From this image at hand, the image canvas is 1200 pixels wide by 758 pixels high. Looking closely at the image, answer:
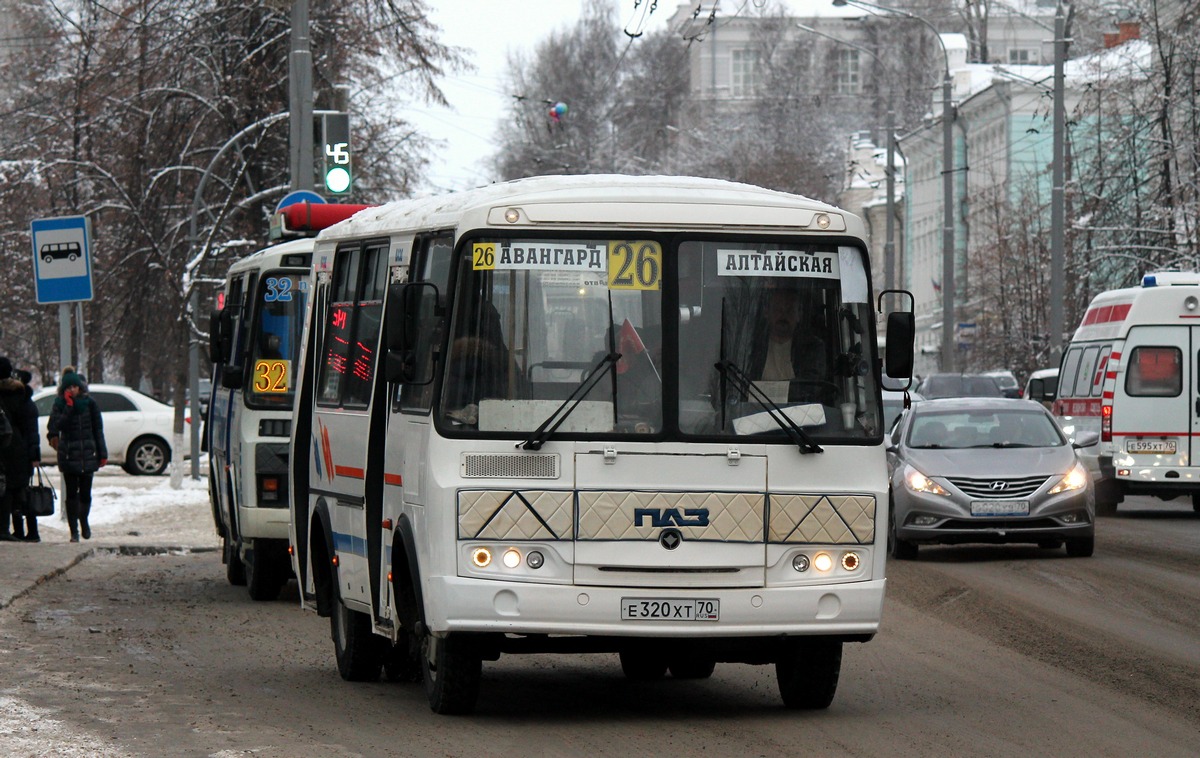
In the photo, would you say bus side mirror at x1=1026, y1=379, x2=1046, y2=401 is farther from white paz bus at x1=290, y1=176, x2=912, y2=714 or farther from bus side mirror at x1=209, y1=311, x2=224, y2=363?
white paz bus at x1=290, y1=176, x2=912, y2=714

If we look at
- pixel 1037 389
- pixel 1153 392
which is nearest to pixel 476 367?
pixel 1153 392

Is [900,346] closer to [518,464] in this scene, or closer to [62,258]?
[518,464]

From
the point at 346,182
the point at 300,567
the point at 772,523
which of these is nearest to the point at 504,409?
the point at 772,523

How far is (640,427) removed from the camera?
31.0ft

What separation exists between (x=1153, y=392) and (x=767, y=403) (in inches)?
674

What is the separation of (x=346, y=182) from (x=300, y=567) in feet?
31.6

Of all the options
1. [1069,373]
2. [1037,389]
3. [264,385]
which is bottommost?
[1037,389]

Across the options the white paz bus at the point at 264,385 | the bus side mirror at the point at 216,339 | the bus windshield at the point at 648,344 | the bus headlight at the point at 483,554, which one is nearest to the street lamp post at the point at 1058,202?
the white paz bus at the point at 264,385

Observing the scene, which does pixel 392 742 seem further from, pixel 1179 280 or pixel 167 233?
pixel 167 233

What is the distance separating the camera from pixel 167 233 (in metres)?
35.8

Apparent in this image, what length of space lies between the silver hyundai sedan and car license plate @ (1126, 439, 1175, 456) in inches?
223

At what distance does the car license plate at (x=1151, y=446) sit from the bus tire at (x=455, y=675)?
57.3 feet

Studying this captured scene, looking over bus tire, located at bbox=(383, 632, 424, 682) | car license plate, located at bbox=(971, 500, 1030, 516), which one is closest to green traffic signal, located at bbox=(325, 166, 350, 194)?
car license plate, located at bbox=(971, 500, 1030, 516)

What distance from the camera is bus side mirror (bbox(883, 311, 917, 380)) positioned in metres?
9.69
